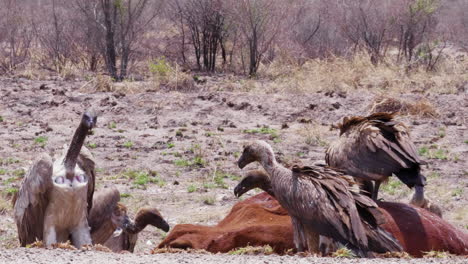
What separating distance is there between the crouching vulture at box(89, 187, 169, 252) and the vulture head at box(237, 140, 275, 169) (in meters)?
1.15

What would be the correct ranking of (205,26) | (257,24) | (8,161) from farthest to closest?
(205,26) → (257,24) → (8,161)

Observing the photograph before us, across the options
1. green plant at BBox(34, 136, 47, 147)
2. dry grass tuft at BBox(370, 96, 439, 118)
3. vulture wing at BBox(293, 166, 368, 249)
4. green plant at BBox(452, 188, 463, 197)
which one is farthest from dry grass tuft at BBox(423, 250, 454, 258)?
dry grass tuft at BBox(370, 96, 439, 118)

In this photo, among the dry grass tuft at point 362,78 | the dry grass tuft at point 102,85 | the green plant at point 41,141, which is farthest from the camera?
the dry grass tuft at point 362,78

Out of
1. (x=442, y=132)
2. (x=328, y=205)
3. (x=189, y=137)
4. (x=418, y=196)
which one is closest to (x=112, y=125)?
(x=189, y=137)

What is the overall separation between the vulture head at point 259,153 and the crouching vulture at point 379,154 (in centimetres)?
78

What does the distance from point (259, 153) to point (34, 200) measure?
6.29 feet

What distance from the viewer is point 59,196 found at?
6.57 m

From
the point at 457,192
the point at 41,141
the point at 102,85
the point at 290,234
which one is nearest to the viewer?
the point at 290,234

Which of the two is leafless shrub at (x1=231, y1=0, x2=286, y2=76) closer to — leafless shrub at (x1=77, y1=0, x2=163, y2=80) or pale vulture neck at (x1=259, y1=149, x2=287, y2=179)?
leafless shrub at (x1=77, y1=0, x2=163, y2=80)

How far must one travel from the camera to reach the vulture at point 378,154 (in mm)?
6652

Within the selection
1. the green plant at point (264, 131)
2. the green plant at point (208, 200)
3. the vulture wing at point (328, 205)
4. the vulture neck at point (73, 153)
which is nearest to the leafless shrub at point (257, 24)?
the green plant at point (264, 131)

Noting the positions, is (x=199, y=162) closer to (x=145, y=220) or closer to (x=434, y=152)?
(x=434, y=152)

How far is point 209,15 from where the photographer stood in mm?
22312

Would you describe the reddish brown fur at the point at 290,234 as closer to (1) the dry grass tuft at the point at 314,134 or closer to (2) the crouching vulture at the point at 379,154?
Answer: (2) the crouching vulture at the point at 379,154
